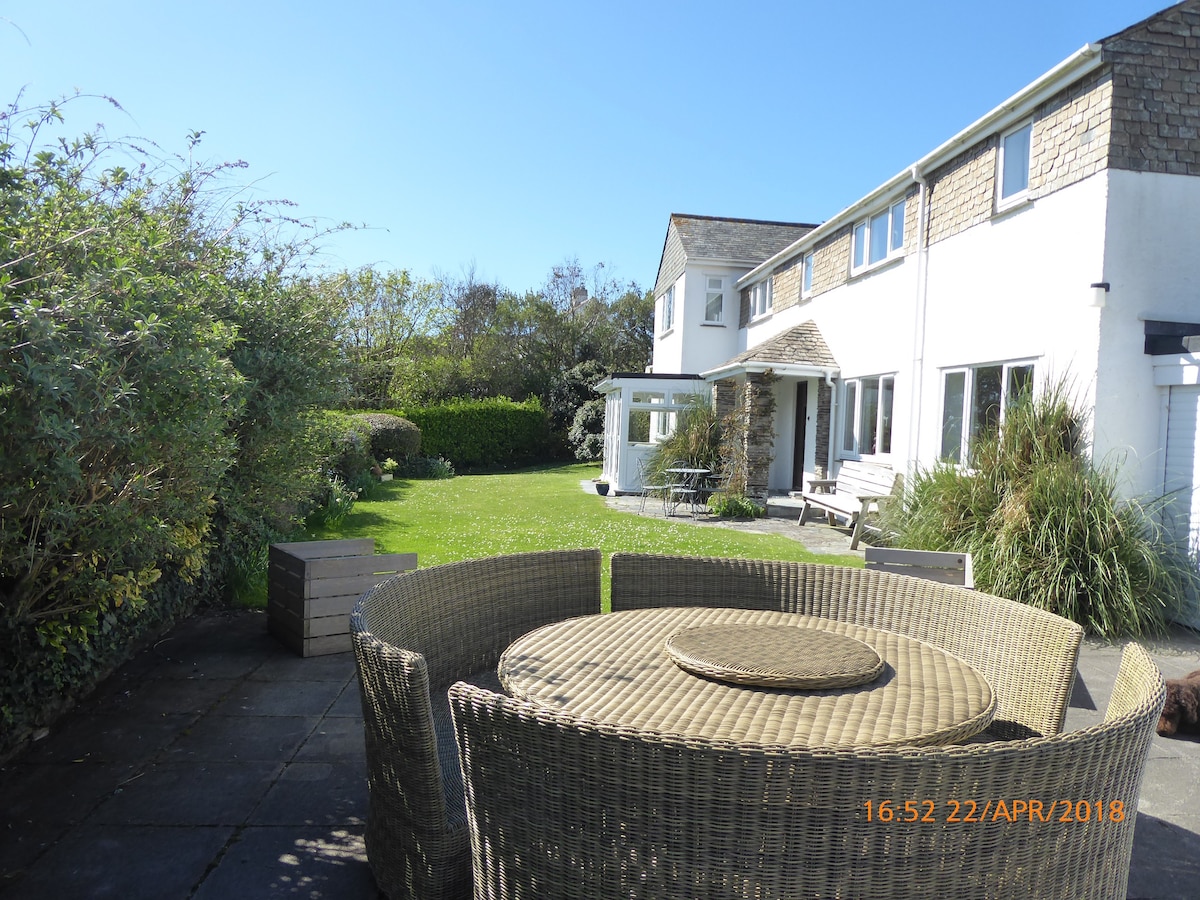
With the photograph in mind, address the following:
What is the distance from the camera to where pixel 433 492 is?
17.4 m

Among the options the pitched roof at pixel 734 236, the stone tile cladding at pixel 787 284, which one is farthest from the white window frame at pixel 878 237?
the pitched roof at pixel 734 236

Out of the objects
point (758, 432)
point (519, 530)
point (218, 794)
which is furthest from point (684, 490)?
point (218, 794)

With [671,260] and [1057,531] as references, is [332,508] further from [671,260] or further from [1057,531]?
[671,260]

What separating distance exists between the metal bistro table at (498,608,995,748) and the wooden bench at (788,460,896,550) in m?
7.78

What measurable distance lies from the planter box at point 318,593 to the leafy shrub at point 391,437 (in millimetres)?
15510

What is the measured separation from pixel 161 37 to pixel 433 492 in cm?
1259

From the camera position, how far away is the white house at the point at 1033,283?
24.9 ft

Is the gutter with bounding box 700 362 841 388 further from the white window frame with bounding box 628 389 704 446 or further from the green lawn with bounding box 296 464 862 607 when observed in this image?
the green lawn with bounding box 296 464 862 607

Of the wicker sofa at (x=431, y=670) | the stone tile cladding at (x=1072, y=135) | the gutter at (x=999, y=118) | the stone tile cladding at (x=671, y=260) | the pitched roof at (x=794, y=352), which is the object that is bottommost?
the wicker sofa at (x=431, y=670)

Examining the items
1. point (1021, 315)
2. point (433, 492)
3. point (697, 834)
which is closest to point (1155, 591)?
point (1021, 315)

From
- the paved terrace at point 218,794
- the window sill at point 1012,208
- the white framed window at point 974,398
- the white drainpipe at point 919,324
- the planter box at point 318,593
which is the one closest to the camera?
the paved terrace at point 218,794

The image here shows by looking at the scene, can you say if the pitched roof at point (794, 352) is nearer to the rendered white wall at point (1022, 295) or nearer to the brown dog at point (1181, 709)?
the rendered white wall at point (1022, 295)

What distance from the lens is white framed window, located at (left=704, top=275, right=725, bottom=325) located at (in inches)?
840

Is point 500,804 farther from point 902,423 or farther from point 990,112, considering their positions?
point 902,423
